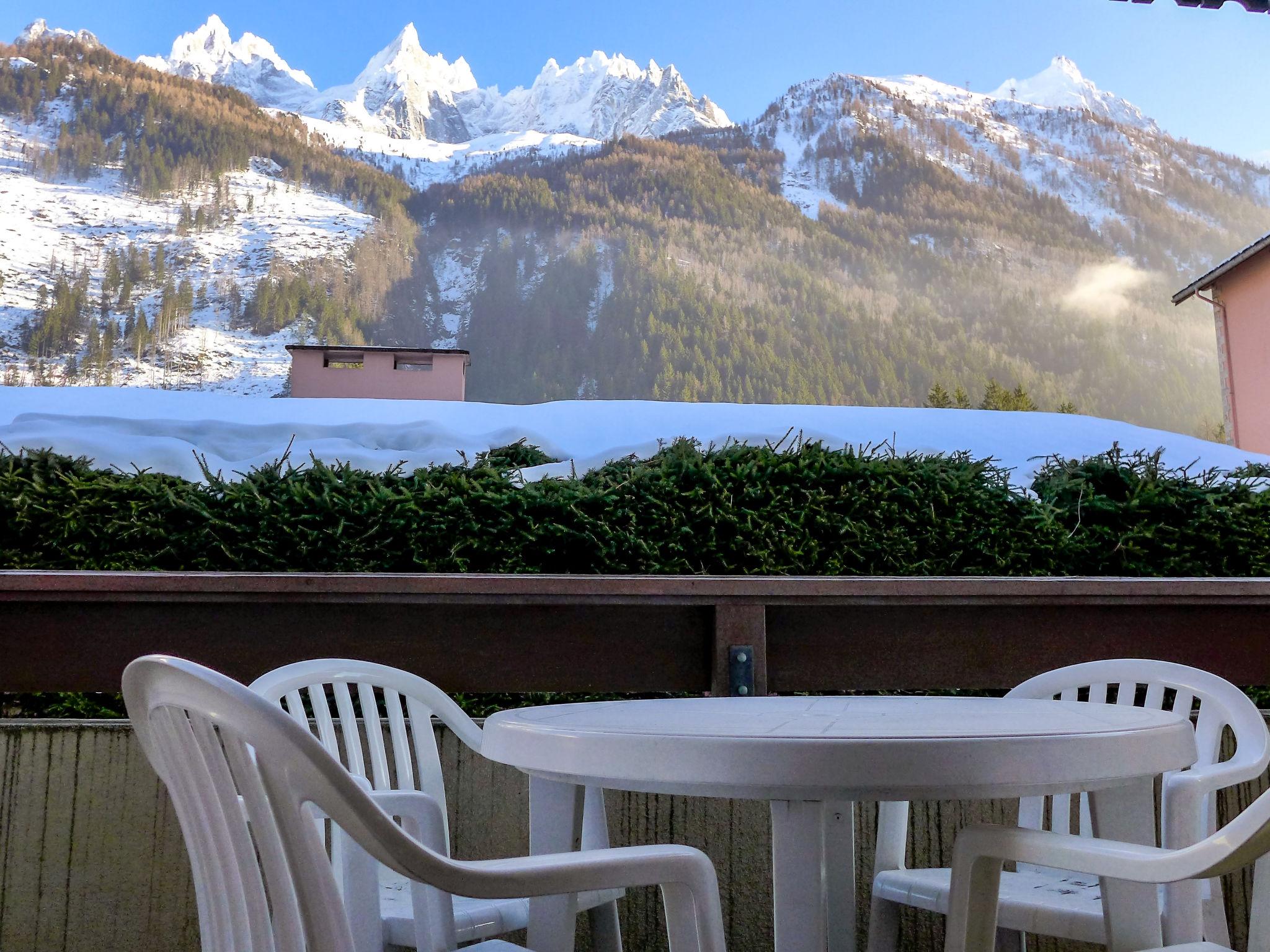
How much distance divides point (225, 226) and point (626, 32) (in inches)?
551

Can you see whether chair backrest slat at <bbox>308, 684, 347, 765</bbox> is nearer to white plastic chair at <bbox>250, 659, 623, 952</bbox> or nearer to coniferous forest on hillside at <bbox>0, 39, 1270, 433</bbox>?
white plastic chair at <bbox>250, 659, 623, 952</bbox>

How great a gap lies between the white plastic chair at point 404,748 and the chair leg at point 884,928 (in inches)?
14.7

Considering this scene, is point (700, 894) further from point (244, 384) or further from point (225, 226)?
point (225, 226)

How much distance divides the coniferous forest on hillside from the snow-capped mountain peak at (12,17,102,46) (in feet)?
1.34

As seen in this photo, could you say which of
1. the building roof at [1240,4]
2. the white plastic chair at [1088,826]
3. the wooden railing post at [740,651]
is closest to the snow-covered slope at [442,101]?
the building roof at [1240,4]

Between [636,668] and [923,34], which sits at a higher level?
[923,34]

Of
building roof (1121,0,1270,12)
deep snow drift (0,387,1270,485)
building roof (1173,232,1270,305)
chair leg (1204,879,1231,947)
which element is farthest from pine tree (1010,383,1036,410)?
chair leg (1204,879,1231,947)

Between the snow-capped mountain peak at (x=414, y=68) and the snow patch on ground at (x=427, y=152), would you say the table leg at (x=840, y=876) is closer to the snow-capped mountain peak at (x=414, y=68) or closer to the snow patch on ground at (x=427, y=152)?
the snow patch on ground at (x=427, y=152)

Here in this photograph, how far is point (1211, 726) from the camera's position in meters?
1.47

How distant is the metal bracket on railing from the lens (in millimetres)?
1790

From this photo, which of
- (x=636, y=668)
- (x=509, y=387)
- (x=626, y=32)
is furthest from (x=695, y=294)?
(x=636, y=668)

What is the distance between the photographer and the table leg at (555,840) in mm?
1194

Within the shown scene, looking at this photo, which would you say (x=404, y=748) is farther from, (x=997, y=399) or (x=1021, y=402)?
(x=997, y=399)

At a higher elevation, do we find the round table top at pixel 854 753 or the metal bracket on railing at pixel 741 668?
the round table top at pixel 854 753
